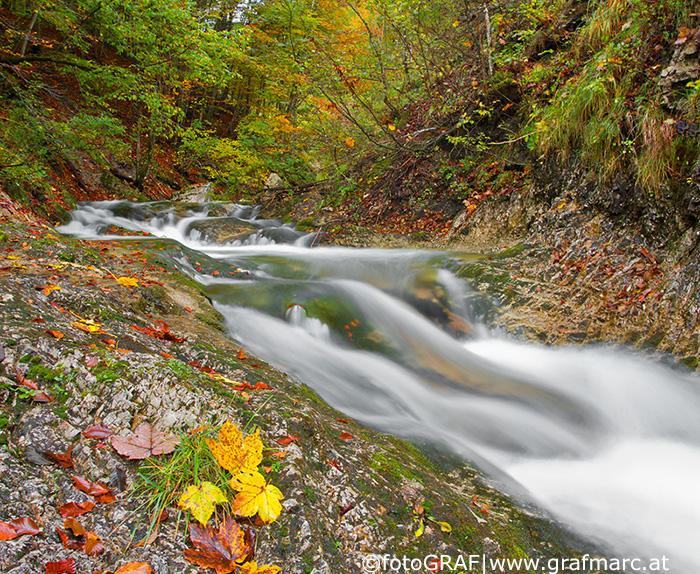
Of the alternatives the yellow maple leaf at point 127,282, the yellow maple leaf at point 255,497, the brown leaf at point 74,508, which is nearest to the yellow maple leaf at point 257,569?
the yellow maple leaf at point 255,497

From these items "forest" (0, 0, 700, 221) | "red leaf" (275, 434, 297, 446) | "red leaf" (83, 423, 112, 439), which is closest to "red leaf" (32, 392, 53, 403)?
"red leaf" (83, 423, 112, 439)

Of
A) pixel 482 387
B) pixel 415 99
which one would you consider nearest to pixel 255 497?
pixel 482 387

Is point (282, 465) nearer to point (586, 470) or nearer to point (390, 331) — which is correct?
point (586, 470)

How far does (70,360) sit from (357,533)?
1.30 metres

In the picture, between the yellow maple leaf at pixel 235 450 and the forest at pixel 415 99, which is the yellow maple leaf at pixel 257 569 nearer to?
the yellow maple leaf at pixel 235 450

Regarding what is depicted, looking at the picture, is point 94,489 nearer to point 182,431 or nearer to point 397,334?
point 182,431

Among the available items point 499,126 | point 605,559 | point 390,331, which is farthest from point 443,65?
point 605,559

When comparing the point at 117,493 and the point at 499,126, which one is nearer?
the point at 117,493

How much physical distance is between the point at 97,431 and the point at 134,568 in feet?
1.68

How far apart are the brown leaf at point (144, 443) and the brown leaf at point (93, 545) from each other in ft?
0.85

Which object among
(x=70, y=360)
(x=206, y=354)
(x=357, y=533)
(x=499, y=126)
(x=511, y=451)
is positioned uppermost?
(x=499, y=126)

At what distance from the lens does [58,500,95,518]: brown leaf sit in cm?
111

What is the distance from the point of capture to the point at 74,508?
1128 mm

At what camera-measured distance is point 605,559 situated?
1.94m
